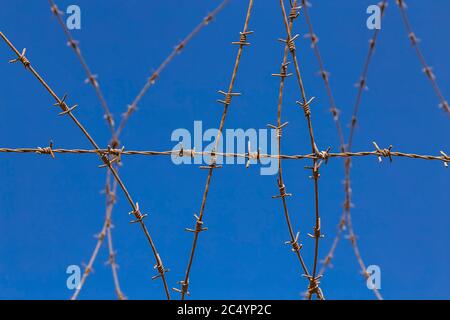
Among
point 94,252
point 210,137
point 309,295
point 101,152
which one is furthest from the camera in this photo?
point 94,252

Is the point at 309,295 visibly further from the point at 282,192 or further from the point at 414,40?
the point at 414,40

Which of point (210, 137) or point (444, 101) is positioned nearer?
point (210, 137)

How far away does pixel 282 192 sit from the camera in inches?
158

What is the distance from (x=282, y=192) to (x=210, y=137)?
1.01 meters

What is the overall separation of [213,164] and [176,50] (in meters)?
1.94

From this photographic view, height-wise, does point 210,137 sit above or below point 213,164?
above

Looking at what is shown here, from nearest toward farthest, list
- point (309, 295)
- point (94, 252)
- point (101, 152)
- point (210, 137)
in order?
point (101, 152) < point (309, 295) < point (210, 137) < point (94, 252)
